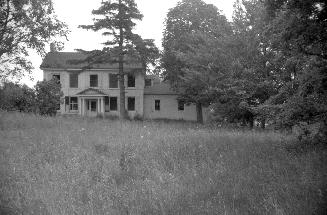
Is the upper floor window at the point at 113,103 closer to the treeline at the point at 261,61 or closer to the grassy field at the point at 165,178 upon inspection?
the treeline at the point at 261,61

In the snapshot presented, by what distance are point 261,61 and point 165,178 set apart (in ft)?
37.9

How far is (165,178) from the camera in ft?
21.4

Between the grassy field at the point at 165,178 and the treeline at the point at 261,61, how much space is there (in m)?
1.29

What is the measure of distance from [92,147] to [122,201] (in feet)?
15.4

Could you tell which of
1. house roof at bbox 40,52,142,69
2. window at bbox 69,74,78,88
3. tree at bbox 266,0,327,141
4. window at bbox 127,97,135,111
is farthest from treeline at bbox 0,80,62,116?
tree at bbox 266,0,327,141

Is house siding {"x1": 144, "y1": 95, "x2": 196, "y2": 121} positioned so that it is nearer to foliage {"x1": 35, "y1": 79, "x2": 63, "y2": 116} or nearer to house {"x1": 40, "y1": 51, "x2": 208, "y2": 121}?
house {"x1": 40, "y1": 51, "x2": 208, "y2": 121}

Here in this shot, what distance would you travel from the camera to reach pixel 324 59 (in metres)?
7.75

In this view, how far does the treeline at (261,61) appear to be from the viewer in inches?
297

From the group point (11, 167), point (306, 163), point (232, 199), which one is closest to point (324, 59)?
Answer: point (306, 163)

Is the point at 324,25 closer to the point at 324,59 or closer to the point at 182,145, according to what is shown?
the point at 324,59

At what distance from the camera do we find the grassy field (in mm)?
5195

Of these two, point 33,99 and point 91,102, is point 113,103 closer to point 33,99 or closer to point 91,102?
point 91,102

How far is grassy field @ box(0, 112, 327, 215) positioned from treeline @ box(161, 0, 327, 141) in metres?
1.29

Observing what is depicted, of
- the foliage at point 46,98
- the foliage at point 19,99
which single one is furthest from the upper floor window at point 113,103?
the foliage at point 19,99
